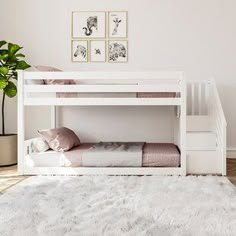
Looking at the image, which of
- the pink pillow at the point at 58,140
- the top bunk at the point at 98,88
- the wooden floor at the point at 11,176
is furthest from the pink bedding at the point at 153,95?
the wooden floor at the point at 11,176

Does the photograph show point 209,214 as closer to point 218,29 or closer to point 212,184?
point 212,184

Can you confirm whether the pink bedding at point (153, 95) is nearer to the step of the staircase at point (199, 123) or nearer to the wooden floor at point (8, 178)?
the step of the staircase at point (199, 123)

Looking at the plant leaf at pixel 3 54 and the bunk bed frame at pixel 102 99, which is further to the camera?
the plant leaf at pixel 3 54

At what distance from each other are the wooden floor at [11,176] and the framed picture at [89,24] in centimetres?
171

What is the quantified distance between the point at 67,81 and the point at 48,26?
48.6 inches

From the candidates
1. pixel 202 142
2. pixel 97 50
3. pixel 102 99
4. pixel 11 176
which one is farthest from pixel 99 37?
pixel 11 176

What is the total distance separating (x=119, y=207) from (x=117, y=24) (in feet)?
8.26

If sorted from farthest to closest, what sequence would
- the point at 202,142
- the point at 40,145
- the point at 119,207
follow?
the point at 40,145, the point at 202,142, the point at 119,207

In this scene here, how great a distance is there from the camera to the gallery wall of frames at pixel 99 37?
12.6 feet

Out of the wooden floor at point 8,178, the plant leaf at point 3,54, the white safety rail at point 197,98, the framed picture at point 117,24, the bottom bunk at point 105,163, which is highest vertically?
the framed picture at point 117,24

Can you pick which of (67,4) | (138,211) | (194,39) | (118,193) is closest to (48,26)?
(67,4)

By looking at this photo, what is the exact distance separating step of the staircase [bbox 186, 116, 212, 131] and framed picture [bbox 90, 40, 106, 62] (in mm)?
1242

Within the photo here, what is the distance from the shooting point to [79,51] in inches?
152

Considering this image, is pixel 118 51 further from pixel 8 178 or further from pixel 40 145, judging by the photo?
pixel 8 178
